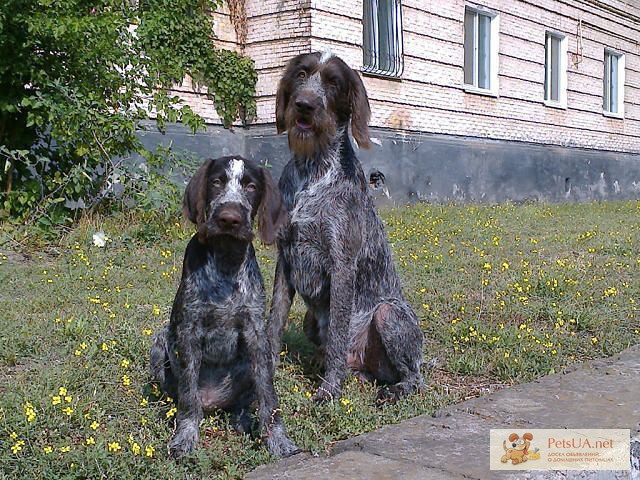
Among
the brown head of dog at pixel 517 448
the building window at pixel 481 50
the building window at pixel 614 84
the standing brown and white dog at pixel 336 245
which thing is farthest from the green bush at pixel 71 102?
the building window at pixel 614 84

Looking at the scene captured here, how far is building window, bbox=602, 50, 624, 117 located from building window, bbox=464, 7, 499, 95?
5668 millimetres

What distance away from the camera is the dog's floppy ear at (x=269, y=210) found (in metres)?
3.74

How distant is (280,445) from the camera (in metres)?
3.52

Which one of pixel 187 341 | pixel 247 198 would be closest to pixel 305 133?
pixel 247 198

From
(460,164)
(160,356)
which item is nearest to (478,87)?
(460,164)

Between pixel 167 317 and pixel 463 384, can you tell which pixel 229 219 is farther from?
pixel 167 317

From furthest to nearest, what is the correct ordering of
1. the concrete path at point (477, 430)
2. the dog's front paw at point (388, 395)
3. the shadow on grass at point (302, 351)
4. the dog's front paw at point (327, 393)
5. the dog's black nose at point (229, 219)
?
the shadow on grass at point (302, 351), the dog's front paw at point (388, 395), the dog's front paw at point (327, 393), the dog's black nose at point (229, 219), the concrete path at point (477, 430)

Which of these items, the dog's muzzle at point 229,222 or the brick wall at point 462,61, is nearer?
the dog's muzzle at point 229,222

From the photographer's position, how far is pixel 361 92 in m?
4.54

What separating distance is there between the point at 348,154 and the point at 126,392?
180cm

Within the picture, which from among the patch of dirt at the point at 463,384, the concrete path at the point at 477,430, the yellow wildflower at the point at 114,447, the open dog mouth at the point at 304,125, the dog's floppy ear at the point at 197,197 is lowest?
the patch of dirt at the point at 463,384

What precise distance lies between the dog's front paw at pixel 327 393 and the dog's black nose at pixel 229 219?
1213 millimetres

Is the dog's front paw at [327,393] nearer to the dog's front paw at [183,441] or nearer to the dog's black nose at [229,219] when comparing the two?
the dog's front paw at [183,441]

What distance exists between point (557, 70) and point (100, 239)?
44.4 ft
